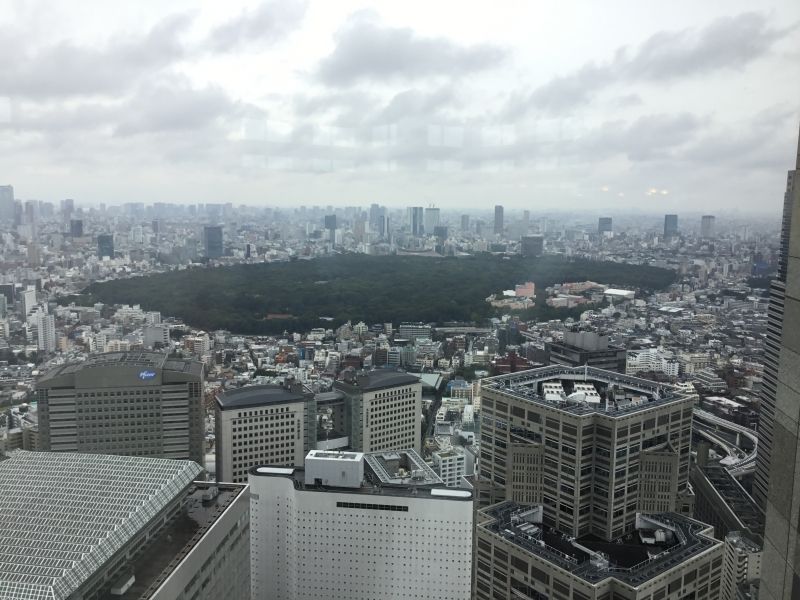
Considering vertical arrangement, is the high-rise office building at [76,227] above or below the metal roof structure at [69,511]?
above

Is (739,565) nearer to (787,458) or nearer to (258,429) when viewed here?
(258,429)

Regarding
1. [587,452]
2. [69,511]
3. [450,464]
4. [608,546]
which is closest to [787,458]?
[69,511]

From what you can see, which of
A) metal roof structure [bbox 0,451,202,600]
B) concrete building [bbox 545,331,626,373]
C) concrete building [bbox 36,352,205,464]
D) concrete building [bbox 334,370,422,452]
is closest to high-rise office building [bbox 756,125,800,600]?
metal roof structure [bbox 0,451,202,600]

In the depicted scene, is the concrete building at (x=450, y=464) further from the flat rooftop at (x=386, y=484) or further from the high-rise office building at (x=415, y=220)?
the high-rise office building at (x=415, y=220)

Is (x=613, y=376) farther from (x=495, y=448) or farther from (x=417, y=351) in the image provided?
(x=417, y=351)

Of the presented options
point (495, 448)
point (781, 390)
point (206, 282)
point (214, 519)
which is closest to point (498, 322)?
point (206, 282)

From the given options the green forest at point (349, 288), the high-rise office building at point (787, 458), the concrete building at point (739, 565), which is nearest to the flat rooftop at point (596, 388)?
the concrete building at point (739, 565)

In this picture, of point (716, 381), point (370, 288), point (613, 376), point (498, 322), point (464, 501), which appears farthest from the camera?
point (370, 288)
